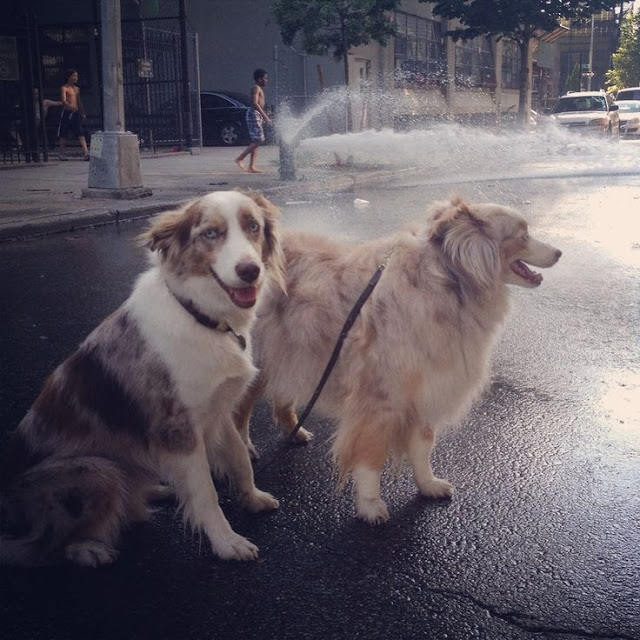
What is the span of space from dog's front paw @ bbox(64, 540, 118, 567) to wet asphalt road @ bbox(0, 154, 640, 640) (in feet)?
0.15

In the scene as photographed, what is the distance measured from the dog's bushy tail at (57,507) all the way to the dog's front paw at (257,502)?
641 mm

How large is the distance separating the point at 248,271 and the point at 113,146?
1046 centimetres

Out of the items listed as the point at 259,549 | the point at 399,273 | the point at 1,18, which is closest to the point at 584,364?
the point at 399,273

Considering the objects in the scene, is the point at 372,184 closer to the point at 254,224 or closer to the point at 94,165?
the point at 94,165

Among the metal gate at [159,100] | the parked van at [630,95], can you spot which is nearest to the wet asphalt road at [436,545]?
the metal gate at [159,100]

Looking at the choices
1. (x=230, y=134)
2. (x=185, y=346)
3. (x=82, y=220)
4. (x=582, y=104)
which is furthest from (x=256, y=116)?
(x=582, y=104)

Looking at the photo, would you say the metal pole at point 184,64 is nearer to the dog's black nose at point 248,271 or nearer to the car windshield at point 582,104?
the car windshield at point 582,104

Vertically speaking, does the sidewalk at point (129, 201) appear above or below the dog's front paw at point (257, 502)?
above

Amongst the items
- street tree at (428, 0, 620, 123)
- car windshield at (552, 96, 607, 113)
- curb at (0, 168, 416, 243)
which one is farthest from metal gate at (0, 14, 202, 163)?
car windshield at (552, 96, 607, 113)

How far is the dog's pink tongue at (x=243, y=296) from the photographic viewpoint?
3.01 meters

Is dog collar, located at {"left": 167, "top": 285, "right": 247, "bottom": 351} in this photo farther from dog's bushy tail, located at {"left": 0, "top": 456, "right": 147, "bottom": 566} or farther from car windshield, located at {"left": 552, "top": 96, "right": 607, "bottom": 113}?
car windshield, located at {"left": 552, "top": 96, "right": 607, "bottom": 113}

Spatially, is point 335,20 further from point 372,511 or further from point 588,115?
point 372,511

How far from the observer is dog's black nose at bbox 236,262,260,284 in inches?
115

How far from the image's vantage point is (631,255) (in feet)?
30.3
